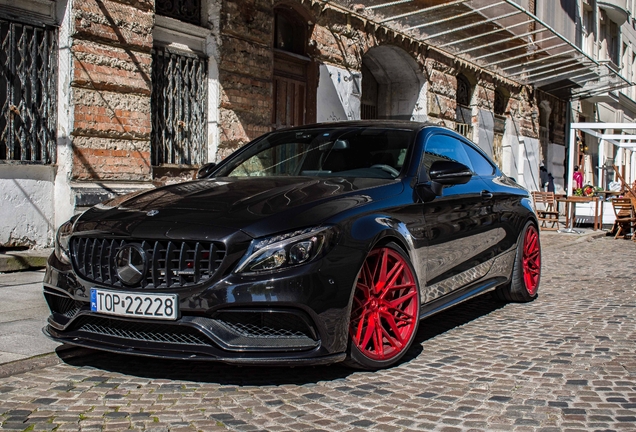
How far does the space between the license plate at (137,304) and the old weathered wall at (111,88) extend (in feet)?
18.2

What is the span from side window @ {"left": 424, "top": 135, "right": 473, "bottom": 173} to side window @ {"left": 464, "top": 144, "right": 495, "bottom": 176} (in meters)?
0.10

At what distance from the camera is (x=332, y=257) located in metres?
3.70

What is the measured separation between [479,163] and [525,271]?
45.4 inches

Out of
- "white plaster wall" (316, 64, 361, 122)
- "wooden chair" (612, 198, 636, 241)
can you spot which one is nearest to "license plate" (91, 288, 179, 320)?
"white plaster wall" (316, 64, 361, 122)

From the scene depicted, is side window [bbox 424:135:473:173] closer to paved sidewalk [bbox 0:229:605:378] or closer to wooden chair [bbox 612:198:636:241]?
paved sidewalk [bbox 0:229:605:378]

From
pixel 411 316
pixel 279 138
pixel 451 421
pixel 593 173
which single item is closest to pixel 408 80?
pixel 279 138

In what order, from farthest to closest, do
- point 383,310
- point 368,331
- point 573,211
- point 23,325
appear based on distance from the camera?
1. point 573,211
2. point 23,325
3. point 383,310
4. point 368,331

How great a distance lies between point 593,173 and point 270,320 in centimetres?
3142

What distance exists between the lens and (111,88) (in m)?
9.30

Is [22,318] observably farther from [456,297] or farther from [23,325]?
[456,297]

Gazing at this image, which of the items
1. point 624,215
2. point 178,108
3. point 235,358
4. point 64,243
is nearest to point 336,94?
point 178,108

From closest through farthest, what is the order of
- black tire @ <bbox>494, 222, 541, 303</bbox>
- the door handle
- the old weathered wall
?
the door handle → black tire @ <bbox>494, 222, 541, 303</bbox> → the old weathered wall

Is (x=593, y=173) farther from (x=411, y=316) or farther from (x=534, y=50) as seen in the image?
(x=411, y=316)

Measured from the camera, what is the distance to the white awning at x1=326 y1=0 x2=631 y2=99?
14789mm
